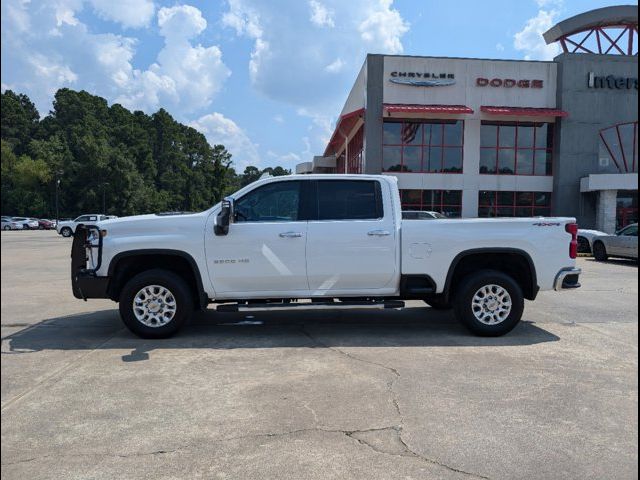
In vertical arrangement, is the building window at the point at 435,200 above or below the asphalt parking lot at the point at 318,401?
above

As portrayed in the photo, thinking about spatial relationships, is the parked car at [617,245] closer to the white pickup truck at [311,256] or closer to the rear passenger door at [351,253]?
the white pickup truck at [311,256]

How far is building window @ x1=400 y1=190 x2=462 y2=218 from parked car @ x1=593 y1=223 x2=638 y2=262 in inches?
471

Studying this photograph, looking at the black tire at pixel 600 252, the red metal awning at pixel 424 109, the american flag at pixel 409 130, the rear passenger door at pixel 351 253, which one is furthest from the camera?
the american flag at pixel 409 130

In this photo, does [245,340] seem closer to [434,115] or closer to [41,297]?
[41,297]

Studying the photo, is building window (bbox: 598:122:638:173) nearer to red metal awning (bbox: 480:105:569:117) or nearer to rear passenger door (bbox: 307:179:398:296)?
red metal awning (bbox: 480:105:569:117)

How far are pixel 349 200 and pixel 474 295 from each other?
79.5 inches

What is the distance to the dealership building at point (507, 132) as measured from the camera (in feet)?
97.6

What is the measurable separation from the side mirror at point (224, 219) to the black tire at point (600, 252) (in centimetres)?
1630

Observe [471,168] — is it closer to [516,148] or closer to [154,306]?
[516,148]

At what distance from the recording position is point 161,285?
21.2 feet

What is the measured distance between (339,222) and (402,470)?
3762 millimetres

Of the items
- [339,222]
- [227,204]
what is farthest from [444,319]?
[227,204]

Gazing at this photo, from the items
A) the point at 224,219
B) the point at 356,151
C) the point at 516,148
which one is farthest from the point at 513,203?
the point at 224,219

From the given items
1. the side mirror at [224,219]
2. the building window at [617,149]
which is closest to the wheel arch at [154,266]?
the side mirror at [224,219]
